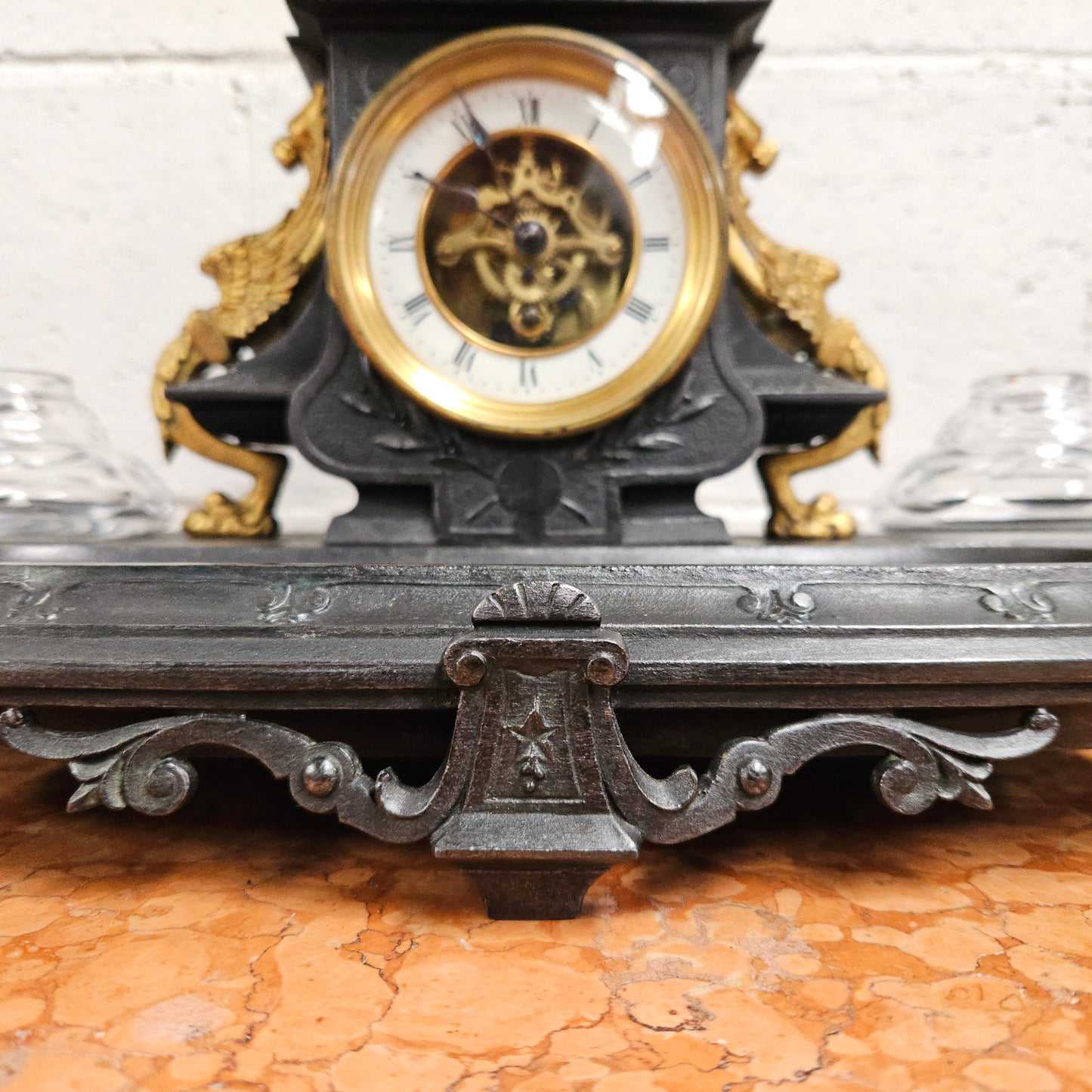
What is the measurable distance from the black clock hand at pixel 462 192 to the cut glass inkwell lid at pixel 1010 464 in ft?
1.62

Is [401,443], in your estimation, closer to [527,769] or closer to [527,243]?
[527,243]

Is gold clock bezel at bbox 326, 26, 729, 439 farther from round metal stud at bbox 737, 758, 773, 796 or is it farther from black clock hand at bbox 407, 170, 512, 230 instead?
round metal stud at bbox 737, 758, 773, 796

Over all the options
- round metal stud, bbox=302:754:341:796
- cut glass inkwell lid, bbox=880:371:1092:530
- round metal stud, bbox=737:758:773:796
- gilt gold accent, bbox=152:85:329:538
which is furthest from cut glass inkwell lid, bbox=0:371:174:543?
cut glass inkwell lid, bbox=880:371:1092:530

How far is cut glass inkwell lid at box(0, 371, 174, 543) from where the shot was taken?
80 centimetres

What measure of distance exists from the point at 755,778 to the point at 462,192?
0.48 meters

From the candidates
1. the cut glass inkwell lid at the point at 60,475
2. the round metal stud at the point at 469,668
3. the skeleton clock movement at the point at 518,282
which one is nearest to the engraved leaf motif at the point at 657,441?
the skeleton clock movement at the point at 518,282

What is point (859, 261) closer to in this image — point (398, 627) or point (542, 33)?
point (542, 33)

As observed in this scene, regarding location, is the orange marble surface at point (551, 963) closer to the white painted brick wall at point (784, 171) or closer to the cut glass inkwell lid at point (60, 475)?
the cut glass inkwell lid at point (60, 475)

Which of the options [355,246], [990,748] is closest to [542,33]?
[355,246]

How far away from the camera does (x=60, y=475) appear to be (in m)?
0.83

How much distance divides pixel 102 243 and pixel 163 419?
521 mm

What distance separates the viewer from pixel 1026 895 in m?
0.61

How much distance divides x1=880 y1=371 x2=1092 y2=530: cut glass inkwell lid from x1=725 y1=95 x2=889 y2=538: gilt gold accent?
5.5 inches

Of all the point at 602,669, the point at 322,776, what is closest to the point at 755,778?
the point at 602,669
